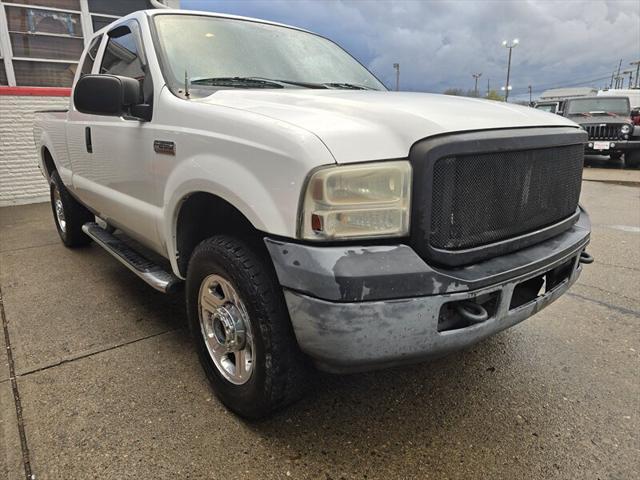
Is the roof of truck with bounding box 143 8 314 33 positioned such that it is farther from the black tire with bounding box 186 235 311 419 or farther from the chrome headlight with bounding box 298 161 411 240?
the chrome headlight with bounding box 298 161 411 240

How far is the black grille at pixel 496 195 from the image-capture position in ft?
5.67

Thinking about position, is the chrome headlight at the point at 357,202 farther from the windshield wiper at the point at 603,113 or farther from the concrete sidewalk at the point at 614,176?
the windshield wiper at the point at 603,113

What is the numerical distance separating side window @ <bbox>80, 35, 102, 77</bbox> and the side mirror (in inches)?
62.5

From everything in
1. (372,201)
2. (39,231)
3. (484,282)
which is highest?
(372,201)

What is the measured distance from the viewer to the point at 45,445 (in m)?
2.00

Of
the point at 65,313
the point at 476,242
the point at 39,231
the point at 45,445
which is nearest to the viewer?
the point at 476,242

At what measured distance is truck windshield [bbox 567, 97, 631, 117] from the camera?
43.0ft

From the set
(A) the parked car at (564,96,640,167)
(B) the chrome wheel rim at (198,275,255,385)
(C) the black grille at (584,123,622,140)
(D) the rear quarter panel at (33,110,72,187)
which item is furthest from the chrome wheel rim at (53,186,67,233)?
(C) the black grille at (584,123,622,140)

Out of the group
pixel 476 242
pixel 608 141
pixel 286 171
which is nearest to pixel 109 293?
pixel 286 171

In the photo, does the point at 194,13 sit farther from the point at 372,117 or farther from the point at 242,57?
the point at 372,117

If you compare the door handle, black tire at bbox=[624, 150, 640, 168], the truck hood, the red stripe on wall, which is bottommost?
black tire at bbox=[624, 150, 640, 168]

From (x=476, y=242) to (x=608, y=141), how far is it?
12.9 m

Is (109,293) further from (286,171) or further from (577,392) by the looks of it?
(577,392)

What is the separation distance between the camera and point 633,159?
41.8 ft
